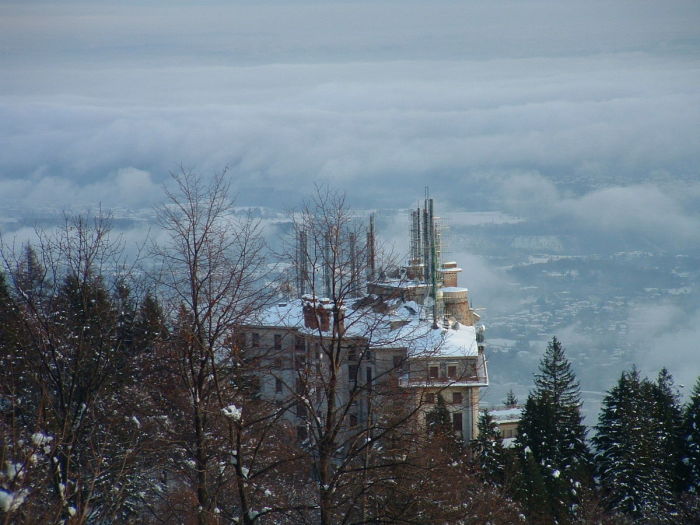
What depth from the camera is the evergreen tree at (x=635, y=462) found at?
83.2 feet

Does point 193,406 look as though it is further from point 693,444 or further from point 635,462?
point 693,444

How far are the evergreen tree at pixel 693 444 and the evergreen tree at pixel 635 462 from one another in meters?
0.62

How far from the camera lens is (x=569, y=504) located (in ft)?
74.7

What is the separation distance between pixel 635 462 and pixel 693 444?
2078 millimetres

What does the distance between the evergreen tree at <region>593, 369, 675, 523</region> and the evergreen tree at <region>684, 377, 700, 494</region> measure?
24.4 inches

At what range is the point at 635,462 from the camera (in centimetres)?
2583

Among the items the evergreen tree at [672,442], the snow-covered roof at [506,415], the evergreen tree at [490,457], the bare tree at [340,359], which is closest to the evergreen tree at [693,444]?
the evergreen tree at [672,442]

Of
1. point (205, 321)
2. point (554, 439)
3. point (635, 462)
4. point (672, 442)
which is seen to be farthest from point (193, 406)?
point (554, 439)

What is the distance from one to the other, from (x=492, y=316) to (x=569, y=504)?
360ft

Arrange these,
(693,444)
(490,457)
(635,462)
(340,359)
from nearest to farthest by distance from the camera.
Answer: (340,359) → (490,457) → (635,462) → (693,444)

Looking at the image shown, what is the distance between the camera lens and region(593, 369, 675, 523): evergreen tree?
83.2 feet

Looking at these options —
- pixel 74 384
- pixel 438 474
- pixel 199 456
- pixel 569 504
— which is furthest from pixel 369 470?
pixel 569 504

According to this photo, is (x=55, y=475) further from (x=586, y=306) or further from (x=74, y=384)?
(x=586, y=306)

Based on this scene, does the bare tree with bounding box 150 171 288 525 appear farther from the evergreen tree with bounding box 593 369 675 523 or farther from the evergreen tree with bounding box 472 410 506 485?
the evergreen tree with bounding box 593 369 675 523
